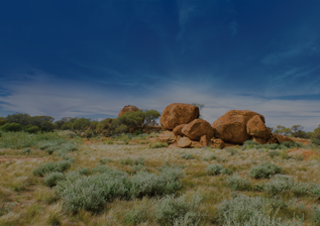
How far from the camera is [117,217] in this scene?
2.53m

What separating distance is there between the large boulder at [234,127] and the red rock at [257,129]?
80 cm

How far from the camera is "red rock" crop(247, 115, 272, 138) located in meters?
16.8

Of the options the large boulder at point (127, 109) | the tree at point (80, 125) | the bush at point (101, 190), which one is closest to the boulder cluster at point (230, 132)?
the bush at point (101, 190)

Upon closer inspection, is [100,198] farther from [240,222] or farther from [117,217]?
[240,222]

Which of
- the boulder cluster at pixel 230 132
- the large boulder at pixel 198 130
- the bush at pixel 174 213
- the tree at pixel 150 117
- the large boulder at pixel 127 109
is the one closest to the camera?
the bush at pixel 174 213

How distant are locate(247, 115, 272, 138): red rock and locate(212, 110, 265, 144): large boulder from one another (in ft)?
2.61

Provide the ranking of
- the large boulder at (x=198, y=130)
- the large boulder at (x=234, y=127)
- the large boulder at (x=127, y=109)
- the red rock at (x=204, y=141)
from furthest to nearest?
the large boulder at (x=127, y=109)
the large boulder at (x=198, y=130)
the large boulder at (x=234, y=127)
the red rock at (x=204, y=141)

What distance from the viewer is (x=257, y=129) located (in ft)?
55.6

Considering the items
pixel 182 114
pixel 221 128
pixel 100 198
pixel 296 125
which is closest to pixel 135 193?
pixel 100 198

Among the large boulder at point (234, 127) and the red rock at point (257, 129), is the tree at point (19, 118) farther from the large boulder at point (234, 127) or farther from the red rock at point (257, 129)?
the red rock at point (257, 129)

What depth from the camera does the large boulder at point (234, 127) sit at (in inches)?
720

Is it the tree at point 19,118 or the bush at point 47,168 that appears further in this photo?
the tree at point 19,118

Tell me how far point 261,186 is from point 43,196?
5.73 metres

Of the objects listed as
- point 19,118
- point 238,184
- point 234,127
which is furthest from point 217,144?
point 19,118
